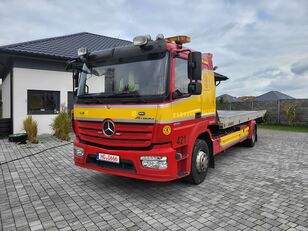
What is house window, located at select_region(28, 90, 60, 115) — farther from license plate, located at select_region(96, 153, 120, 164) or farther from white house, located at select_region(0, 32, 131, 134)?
license plate, located at select_region(96, 153, 120, 164)

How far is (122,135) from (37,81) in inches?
358

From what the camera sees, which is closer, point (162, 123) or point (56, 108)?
point (162, 123)

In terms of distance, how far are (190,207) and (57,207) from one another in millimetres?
2088

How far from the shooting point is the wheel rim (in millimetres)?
4832

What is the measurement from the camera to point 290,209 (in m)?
3.80

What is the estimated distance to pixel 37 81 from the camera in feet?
37.9

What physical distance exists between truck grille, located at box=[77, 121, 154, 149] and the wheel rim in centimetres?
138

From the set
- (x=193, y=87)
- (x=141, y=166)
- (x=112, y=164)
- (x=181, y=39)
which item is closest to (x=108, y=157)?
(x=112, y=164)

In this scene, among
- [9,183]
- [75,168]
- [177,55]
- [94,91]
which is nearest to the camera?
[177,55]

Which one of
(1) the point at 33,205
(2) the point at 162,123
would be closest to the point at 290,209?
(2) the point at 162,123

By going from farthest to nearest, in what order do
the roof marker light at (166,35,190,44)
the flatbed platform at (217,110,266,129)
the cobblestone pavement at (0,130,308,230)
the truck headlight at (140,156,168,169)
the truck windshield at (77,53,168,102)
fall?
the flatbed platform at (217,110,266,129) < the roof marker light at (166,35,190,44) < the truck windshield at (77,53,168,102) < the truck headlight at (140,156,168,169) < the cobblestone pavement at (0,130,308,230)

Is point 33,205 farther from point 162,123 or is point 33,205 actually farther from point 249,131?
point 249,131

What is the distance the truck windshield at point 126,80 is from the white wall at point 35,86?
758 centimetres

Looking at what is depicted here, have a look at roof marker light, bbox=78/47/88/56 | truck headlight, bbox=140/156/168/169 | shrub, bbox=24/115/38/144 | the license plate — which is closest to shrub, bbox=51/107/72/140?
shrub, bbox=24/115/38/144
